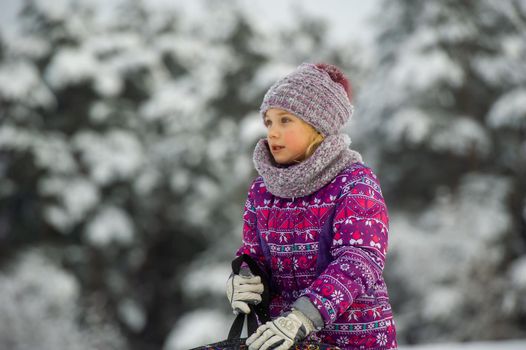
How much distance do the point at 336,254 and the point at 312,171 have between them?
219 millimetres

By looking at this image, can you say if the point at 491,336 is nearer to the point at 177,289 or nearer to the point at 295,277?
the point at 177,289

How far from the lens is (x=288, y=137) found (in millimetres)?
1644

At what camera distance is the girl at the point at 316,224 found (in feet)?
4.60

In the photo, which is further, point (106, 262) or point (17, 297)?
point (106, 262)

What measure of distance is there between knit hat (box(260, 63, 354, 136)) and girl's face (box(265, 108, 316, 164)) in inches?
1.0

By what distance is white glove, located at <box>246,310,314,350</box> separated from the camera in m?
1.30

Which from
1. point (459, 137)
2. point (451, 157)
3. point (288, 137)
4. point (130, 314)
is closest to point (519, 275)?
point (459, 137)

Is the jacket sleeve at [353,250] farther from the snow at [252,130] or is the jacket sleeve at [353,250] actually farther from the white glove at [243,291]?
the snow at [252,130]

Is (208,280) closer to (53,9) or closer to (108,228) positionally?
(108,228)

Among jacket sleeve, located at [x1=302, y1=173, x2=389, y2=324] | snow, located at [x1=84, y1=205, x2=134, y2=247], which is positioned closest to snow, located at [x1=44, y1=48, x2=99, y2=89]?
snow, located at [x1=84, y1=205, x2=134, y2=247]

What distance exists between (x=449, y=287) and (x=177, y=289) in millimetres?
5895

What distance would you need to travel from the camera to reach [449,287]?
810 cm

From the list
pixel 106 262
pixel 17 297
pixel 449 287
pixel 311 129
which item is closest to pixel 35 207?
pixel 106 262

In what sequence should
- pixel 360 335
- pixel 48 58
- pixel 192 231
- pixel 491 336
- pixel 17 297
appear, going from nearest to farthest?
pixel 360 335 < pixel 491 336 < pixel 17 297 < pixel 48 58 < pixel 192 231
